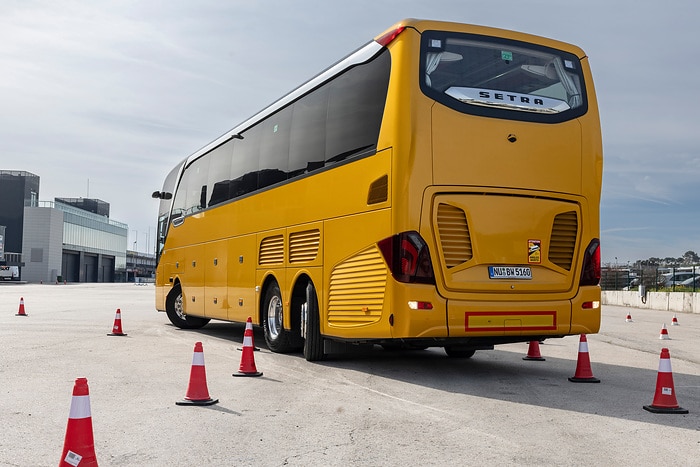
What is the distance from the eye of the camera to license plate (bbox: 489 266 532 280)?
28.8 ft

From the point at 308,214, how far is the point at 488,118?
3276mm

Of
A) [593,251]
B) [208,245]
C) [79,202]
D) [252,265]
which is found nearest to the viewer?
[593,251]

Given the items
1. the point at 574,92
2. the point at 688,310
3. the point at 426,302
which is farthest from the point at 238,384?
the point at 688,310

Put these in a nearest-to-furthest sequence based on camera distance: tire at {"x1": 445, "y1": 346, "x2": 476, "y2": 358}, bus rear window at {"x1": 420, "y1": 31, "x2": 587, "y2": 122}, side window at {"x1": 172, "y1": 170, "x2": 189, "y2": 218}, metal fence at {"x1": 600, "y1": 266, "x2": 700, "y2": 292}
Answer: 1. bus rear window at {"x1": 420, "y1": 31, "x2": 587, "y2": 122}
2. tire at {"x1": 445, "y1": 346, "x2": 476, "y2": 358}
3. side window at {"x1": 172, "y1": 170, "x2": 189, "y2": 218}
4. metal fence at {"x1": 600, "y1": 266, "x2": 700, "y2": 292}

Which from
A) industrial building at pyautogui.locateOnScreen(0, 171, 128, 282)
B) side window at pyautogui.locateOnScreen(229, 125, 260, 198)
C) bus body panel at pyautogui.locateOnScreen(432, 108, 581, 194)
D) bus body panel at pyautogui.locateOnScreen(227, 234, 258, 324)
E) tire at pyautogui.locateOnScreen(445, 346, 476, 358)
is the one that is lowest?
tire at pyautogui.locateOnScreen(445, 346, 476, 358)

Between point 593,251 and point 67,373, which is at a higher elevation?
point 593,251

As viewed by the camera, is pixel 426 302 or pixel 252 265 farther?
pixel 252 265

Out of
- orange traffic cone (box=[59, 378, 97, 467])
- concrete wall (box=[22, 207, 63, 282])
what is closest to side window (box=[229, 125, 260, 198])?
orange traffic cone (box=[59, 378, 97, 467])

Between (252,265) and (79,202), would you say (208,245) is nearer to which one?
(252,265)

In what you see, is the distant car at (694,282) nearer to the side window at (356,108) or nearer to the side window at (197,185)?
the side window at (197,185)

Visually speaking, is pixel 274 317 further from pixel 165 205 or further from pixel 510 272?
pixel 165 205

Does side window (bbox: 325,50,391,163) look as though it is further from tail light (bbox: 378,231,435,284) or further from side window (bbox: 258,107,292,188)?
side window (bbox: 258,107,292,188)

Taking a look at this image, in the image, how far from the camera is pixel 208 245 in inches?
627

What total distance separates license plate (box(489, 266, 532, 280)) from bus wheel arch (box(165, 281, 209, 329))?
36.5 ft
